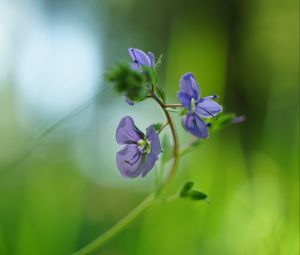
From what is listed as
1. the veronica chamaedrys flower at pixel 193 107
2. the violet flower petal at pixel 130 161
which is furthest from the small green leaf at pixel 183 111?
the violet flower petal at pixel 130 161

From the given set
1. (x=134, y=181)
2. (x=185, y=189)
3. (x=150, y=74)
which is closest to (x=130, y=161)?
(x=185, y=189)

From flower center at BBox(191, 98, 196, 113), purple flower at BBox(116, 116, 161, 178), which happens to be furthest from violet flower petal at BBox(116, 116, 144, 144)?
flower center at BBox(191, 98, 196, 113)

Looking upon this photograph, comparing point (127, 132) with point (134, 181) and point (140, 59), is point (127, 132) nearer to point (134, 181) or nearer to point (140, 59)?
point (140, 59)

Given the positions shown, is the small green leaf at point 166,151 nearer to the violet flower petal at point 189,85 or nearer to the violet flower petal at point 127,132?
the violet flower petal at point 127,132

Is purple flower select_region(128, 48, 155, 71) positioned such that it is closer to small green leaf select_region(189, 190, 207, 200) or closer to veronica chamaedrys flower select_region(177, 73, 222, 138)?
veronica chamaedrys flower select_region(177, 73, 222, 138)

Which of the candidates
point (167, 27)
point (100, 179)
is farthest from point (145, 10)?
point (100, 179)

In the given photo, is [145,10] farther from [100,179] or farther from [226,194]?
[226,194]
